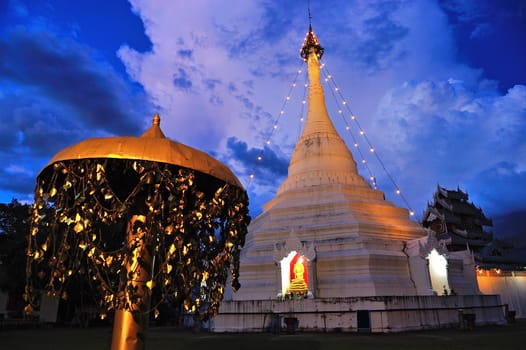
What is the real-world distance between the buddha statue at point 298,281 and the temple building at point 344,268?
6cm

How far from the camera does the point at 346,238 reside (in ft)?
75.4

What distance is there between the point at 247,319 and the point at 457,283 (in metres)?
14.9

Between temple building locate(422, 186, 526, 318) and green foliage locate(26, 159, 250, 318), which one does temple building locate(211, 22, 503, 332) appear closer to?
temple building locate(422, 186, 526, 318)

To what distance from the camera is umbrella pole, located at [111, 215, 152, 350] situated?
4.50 meters

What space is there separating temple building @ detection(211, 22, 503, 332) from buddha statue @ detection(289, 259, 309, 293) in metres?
0.06

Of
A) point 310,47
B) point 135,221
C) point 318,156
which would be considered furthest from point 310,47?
point 135,221

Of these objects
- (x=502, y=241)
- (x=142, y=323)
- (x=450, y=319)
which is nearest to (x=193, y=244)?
(x=142, y=323)

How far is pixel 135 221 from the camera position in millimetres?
4965

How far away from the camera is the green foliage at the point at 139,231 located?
4.49m

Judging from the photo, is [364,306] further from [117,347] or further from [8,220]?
[8,220]

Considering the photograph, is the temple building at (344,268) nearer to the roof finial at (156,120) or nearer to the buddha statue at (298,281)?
the buddha statue at (298,281)

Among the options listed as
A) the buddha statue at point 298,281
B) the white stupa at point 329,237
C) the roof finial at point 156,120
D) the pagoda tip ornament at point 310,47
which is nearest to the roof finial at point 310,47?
the pagoda tip ornament at point 310,47

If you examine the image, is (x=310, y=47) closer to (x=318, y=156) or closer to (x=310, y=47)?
(x=310, y=47)

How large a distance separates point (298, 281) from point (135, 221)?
736 inches
